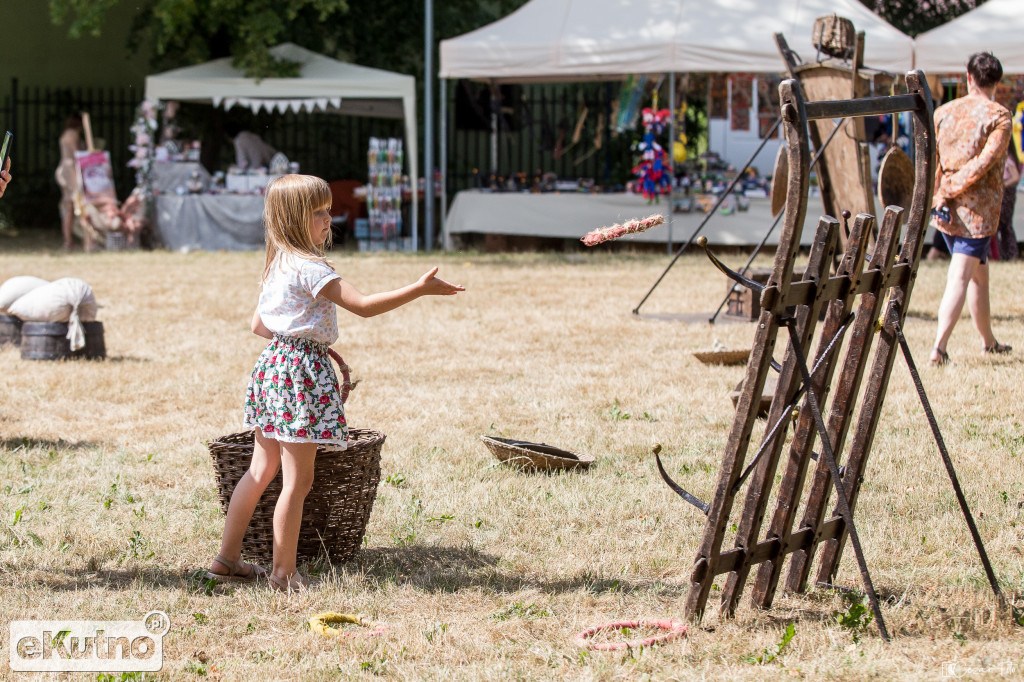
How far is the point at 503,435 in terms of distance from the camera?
573 cm

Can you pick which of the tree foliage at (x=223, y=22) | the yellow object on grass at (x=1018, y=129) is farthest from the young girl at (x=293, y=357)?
the tree foliage at (x=223, y=22)

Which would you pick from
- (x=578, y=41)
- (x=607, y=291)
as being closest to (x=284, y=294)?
(x=607, y=291)

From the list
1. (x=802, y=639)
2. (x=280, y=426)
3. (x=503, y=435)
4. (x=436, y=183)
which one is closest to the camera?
(x=802, y=639)

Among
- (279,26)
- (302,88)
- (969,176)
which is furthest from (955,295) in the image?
(279,26)

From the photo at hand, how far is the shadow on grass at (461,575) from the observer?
3670 millimetres

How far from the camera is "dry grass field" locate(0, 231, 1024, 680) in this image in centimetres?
315

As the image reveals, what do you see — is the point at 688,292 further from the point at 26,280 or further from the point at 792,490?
the point at 792,490

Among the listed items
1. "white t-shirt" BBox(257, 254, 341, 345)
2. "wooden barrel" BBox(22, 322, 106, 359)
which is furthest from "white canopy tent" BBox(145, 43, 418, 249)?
"white t-shirt" BBox(257, 254, 341, 345)

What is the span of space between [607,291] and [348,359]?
406 centimetres

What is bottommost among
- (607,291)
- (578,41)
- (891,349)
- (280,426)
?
(607,291)

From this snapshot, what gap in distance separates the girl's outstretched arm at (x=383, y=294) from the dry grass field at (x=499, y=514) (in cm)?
95

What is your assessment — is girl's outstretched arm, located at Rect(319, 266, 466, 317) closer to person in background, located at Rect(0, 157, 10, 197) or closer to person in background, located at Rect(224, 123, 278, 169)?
person in background, located at Rect(0, 157, 10, 197)

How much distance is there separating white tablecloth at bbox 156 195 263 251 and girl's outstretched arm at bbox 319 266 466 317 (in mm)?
12868

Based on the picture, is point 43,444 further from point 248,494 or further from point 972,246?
point 972,246
